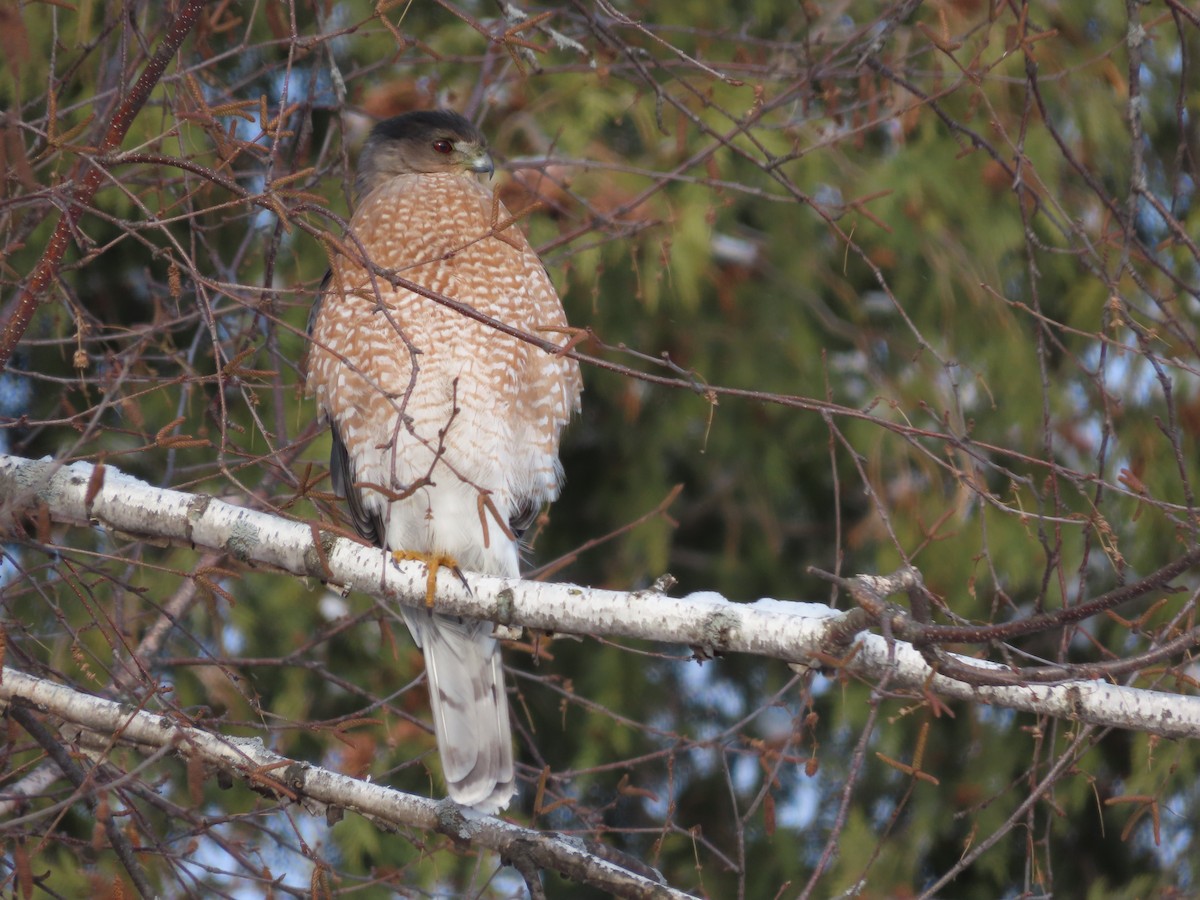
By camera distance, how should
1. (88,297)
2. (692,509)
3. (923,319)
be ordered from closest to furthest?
(88,297) < (923,319) < (692,509)

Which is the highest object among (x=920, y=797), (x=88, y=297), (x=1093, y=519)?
(x=1093, y=519)

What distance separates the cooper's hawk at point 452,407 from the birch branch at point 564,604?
2.38 feet

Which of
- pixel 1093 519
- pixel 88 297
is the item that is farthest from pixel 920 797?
pixel 88 297

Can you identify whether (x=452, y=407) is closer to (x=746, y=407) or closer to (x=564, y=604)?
(x=564, y=604)

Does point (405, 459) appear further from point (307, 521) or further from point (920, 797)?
point (920, 797)

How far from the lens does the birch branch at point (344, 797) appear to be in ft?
9.04

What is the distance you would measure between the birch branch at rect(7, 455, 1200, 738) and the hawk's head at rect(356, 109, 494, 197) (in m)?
1.66

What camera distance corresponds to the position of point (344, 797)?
2883 mm

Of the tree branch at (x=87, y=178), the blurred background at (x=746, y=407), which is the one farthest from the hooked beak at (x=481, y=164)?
the tree branch at (x=87, y=178)

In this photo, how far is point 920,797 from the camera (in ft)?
16.3

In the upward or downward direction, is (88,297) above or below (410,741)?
above

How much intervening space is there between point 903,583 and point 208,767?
63.3 inches

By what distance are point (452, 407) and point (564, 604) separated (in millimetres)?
1067

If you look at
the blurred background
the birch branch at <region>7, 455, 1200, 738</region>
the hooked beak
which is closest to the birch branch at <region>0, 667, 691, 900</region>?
the birch branch at <region>7, 455, 1200, 738</region>
